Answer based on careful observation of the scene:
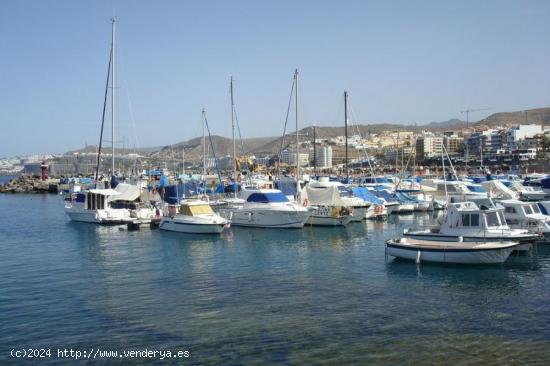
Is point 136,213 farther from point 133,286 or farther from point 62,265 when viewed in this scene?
point 133,286

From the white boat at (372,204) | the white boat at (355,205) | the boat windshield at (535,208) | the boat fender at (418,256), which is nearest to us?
the boat fender at (418,256)

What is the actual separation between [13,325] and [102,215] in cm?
2960

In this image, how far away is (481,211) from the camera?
27.6 meters

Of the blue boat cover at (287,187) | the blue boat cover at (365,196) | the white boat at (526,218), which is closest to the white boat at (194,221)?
the blue boat cover at (287,187)

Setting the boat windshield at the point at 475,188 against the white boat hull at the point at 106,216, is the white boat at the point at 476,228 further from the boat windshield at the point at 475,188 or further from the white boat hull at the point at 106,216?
the boat windshield at the point at 475,188

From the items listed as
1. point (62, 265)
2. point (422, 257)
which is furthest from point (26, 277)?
point (422, 257)

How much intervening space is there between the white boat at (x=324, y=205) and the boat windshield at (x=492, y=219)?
15701 mm

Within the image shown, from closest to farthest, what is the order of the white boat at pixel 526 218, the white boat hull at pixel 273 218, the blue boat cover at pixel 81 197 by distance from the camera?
the white boat at pixel 526 218 → the white boat hull at pixel 273 218 → the blue boat cover at pixel 81 197

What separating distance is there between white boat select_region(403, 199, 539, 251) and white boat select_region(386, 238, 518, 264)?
0.77m

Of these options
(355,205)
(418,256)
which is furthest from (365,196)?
(418,256)

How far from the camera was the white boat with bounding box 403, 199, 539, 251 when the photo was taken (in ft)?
88.4

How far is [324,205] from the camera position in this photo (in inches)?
1715

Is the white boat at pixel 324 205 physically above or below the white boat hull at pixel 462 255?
above

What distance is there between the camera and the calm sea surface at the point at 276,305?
1480 centimetres
